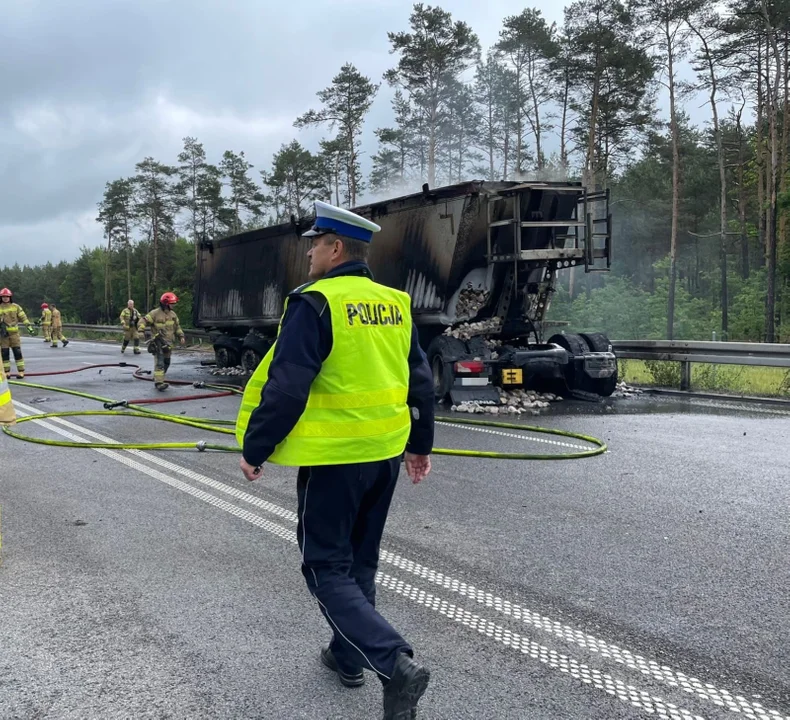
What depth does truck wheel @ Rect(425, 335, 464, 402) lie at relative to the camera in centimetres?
1048

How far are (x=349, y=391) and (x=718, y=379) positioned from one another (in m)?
11.7

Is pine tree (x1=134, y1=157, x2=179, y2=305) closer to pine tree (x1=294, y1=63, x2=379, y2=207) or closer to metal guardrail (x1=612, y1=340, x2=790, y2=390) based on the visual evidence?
pine tree (x1=294, y1=63, x2=379, y2=207)

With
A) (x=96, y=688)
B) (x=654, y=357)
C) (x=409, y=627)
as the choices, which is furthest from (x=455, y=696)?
(x=654, y=357)

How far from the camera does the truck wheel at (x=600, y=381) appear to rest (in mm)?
11312

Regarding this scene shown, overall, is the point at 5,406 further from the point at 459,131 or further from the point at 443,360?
the point at 459,131

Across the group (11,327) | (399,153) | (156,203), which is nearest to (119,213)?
(156,203)

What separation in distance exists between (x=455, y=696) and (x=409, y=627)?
0.59 m

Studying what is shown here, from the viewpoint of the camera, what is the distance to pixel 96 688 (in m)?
2.72

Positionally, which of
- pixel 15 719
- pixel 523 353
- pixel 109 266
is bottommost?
pixel 15 719

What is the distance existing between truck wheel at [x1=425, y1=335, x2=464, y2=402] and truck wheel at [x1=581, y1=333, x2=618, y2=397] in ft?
7.35

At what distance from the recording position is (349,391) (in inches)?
102

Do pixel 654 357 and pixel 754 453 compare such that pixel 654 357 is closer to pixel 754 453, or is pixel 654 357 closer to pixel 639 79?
pixel 754 453

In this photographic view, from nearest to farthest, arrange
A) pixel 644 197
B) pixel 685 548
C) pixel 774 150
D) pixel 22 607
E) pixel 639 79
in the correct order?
pixel 22 607 → pixel 685 548 → pixel 774 150 → pixel 639 79 → pixel 644 197

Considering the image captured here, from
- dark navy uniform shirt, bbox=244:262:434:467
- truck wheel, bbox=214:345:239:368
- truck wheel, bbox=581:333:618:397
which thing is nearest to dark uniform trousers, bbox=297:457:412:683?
dark navy uniform shirt, bbox=244:262:434:467
